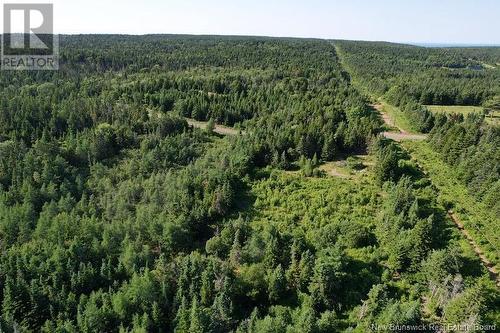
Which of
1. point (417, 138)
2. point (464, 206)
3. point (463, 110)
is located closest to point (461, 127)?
point (417, 138)

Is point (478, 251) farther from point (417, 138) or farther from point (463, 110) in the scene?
point (463, 110)

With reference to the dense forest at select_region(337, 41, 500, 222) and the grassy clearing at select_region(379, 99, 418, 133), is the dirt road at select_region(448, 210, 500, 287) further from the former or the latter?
the grassy clearing at select_region(379, 99, 418, 133)

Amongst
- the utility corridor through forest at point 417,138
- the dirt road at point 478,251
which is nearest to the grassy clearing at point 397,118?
the utility corridor through forest at point 417,138

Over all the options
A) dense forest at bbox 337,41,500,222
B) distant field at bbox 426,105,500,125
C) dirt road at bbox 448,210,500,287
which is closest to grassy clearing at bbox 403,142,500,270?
dirt road at bbox 448,210,500,287

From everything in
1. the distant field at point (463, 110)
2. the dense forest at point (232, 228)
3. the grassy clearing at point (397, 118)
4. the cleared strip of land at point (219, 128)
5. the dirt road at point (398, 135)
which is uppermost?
the distant field at point (463, 110)

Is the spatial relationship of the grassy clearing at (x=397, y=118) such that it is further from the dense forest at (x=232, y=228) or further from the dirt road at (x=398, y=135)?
the dense forest at (x=232, y=228)
